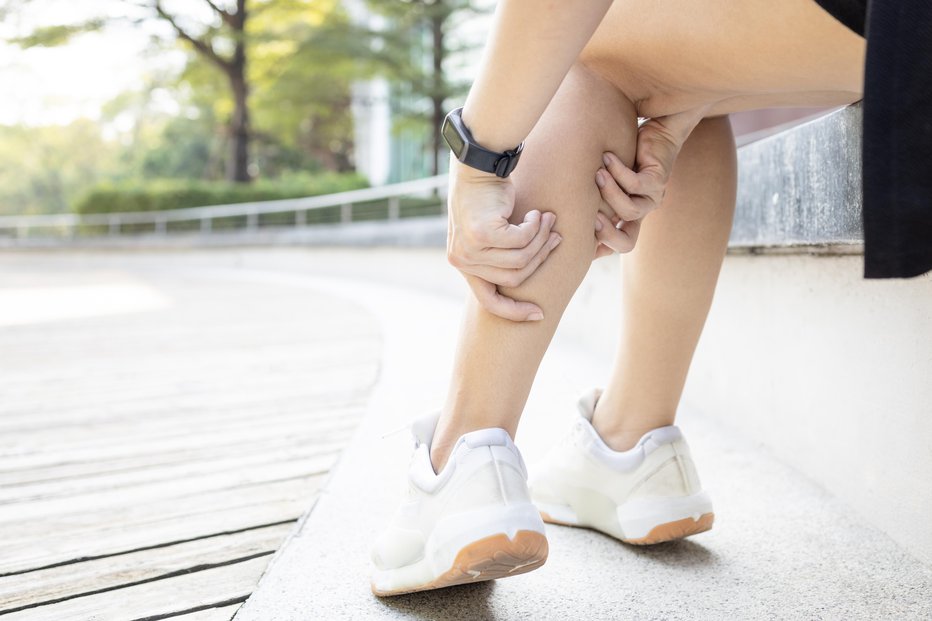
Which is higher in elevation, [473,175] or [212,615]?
[473,175]

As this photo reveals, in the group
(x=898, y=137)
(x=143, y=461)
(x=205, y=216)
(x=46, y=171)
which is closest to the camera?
(x=898, y=137)

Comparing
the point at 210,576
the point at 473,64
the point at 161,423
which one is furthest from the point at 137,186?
the point at 210,576

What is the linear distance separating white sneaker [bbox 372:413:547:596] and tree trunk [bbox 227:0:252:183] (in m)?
12.3

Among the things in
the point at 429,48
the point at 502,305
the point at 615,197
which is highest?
the point at 429,48

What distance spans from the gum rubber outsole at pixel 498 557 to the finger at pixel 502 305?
0.21 meters

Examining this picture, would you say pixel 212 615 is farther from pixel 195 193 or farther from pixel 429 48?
pixel 195 193

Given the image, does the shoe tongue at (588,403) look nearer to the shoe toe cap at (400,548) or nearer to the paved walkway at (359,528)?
the paved walkway at (359,528)

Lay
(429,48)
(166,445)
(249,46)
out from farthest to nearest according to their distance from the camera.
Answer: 1. (249,46)
2. (429,48)
3. (166,445)

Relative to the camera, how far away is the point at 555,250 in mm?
710

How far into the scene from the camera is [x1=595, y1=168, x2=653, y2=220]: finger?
733mm

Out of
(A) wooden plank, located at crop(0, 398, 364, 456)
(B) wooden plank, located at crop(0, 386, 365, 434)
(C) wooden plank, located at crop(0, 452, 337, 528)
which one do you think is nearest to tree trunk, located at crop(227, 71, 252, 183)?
(B) wooden plank, located at crop(0, 386, 365, 434)

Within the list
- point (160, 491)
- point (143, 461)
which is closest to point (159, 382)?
point (143, 461)

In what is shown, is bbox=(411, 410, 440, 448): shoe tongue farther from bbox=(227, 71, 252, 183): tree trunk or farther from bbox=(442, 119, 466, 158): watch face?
bbox=(227, 71, 252, 183): tree trunk

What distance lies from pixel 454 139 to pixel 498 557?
16.3 inches
